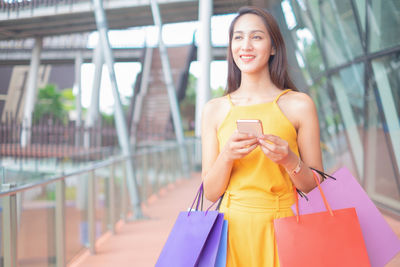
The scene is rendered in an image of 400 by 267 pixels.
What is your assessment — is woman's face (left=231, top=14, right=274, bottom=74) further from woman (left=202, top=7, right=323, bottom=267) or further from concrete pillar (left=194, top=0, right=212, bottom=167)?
concrete pillar (left=194, top=0, right=212, bottom=167)

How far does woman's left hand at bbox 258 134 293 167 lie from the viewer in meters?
1.32

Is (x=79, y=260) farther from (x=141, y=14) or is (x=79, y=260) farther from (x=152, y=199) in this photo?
(x=141, y=14)

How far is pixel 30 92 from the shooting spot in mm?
4145

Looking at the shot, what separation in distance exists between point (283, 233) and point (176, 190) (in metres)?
9.17

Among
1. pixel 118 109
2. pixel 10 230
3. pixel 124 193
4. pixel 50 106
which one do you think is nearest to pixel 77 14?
pixel 50 106

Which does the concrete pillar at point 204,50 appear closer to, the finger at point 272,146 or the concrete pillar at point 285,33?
the concrete pillar at point 285,33

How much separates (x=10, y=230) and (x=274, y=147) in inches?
85.7

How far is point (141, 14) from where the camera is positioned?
9688 mm

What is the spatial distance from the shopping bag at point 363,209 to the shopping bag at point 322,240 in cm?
5

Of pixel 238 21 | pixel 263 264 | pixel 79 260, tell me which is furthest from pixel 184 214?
pixel 79 260

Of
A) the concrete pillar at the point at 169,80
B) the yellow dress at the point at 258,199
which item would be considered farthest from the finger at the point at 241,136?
the concrete pillar at the point at 169,80

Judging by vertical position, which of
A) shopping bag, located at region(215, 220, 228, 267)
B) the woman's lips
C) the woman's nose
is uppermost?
the woman's nose

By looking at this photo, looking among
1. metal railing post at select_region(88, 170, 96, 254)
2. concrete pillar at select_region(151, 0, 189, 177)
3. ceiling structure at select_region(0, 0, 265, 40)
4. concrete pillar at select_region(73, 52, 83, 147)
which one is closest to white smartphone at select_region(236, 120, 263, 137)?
ceiling structure at select_region(0, 0, 265, 40)

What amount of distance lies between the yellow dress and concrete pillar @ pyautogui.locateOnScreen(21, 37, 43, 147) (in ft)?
9.43
